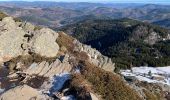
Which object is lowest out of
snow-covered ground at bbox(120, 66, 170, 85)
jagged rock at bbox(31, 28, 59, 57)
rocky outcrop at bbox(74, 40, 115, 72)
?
snow-covered ground at bbox(120, 66, 170, 85)

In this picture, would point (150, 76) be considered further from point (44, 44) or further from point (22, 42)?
point (22, 42)

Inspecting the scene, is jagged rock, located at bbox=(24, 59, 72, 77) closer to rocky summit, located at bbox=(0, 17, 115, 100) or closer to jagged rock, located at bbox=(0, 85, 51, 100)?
rocky summit, located at bbox=(0, 17, 115, 100)

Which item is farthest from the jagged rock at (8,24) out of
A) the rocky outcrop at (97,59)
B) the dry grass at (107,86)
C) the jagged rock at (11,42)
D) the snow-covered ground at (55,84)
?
the dry grass at (107,86)

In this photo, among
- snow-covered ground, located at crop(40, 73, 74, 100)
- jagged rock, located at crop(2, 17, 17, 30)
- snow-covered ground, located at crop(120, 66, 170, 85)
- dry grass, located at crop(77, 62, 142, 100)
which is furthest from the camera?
snow-covered ground, located at crop(120, 66, 170, 85)

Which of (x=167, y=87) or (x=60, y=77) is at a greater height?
(x=60, y=77)

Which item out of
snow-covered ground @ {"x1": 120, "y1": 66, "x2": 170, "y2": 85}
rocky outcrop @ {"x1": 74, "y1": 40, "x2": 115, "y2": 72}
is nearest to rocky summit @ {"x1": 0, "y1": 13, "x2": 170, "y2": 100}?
rocky outcrop @ {"x1": 74, "y1": 40, "x2": 115, "y2": 72}

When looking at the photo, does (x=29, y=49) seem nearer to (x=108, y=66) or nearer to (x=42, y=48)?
(x=42, y=48)

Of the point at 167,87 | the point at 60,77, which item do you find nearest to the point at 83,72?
the point at 60,77

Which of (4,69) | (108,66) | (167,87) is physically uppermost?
(4,69)
